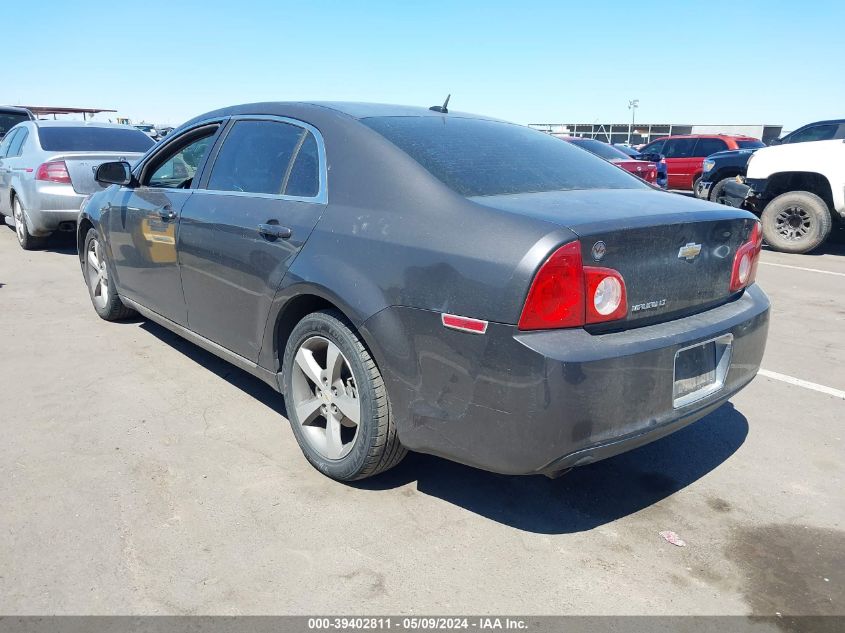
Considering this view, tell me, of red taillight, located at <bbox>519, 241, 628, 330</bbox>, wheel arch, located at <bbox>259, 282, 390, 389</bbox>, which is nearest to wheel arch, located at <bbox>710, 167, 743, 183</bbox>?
wheel arch, located at <bbox>259, 282, 390, 389</bbox>

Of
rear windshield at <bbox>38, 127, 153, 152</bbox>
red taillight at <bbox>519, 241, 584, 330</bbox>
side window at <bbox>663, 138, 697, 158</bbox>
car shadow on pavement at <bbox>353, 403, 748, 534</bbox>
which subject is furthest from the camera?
side window at <bbox>663, 138, 697, 158</bbox>

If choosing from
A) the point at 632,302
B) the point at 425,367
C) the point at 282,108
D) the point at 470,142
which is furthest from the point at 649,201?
the point at 282,108

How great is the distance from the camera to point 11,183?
352 inches

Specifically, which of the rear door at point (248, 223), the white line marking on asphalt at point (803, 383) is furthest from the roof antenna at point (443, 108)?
the white line marking on asphalt at point (803, 383)

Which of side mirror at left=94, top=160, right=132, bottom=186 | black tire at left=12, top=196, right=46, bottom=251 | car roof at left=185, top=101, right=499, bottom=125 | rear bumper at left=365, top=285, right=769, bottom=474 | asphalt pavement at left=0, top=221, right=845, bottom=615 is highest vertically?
car roof at left=185, top=101, right=499, bottom=125

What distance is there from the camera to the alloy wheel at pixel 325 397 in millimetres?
2941

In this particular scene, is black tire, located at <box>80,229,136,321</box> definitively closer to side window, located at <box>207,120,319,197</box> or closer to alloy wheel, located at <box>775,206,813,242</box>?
side window, located at <box>207,120,319,197</box>

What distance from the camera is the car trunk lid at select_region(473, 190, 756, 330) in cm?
239

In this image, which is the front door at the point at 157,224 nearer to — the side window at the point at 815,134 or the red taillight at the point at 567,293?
the red taillight at the point at 567,293

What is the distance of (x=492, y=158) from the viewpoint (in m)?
3.09

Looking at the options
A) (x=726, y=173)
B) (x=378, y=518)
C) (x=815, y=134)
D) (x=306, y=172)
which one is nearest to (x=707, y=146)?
(x=726, y=173)

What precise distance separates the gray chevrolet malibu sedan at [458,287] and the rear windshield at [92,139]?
18.9 feet

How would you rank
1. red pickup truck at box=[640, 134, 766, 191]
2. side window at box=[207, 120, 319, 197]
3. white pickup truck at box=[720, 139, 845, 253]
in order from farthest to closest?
1. red pickup truck at box=[640, 134, 766, 191]
2. white pickup truck at box=[720, 139, 845, 253]
3. side window at box=[207, 120, 319, 197]

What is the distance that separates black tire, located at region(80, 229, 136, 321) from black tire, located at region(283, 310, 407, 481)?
110 inches
